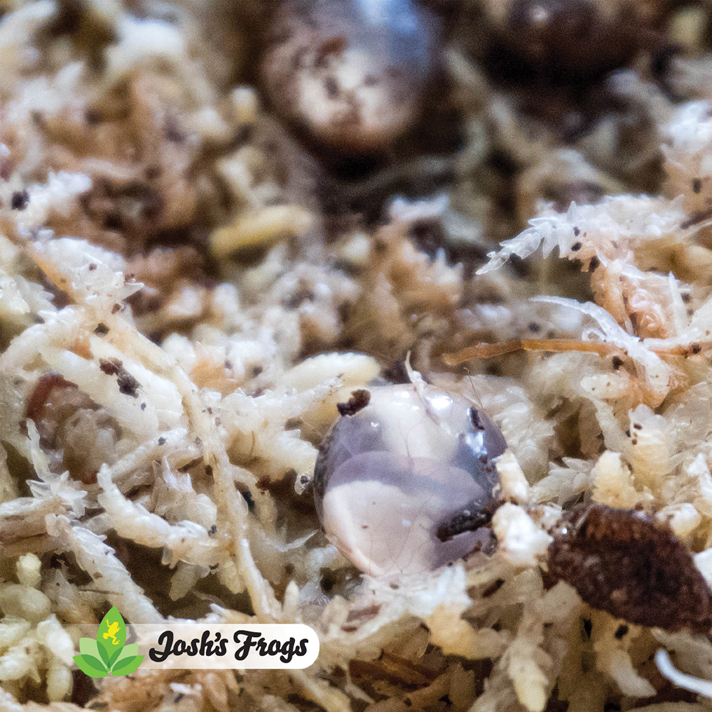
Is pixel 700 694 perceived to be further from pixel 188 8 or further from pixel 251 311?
pixel 188 8

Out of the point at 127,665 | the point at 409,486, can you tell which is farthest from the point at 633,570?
the point at 127,665

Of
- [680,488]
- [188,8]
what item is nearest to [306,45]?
[188,8]

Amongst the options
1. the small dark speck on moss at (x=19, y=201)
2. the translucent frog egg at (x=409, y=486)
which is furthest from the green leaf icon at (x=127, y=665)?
the small dark speck on moss at (x=19, y=201)

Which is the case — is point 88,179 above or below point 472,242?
above

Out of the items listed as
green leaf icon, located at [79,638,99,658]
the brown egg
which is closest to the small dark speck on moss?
the brown egg

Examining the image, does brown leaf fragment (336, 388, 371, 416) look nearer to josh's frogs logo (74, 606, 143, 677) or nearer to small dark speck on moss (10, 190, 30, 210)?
josh's frogs logo (74, 606, 143, 677)

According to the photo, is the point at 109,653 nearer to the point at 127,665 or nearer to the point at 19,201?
the point at 127,665
